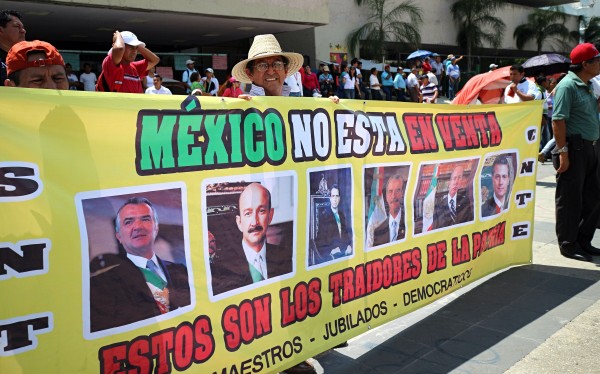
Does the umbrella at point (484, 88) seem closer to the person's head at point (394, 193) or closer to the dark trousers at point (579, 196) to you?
the dark trousers at point (579, 196)

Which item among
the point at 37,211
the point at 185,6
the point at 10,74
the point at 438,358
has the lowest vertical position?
the point at 438,358

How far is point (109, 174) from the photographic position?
2.33m

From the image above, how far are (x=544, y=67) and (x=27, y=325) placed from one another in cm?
1293

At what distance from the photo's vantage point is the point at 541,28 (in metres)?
36.2

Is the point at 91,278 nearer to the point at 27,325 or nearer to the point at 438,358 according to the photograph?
the point at 27,325

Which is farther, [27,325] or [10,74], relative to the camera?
[10,74]

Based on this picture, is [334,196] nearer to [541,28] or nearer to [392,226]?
[392,226]

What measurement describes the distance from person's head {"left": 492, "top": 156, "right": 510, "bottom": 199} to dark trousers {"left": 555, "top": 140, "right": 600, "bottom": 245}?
88 cm

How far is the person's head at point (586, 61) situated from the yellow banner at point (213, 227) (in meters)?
1.76

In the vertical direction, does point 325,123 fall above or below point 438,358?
above

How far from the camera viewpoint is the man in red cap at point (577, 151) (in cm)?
514

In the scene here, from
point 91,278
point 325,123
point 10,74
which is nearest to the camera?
point 91,278

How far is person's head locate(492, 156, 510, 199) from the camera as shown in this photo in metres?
4.68

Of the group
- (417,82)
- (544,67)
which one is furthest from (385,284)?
(417,82)
